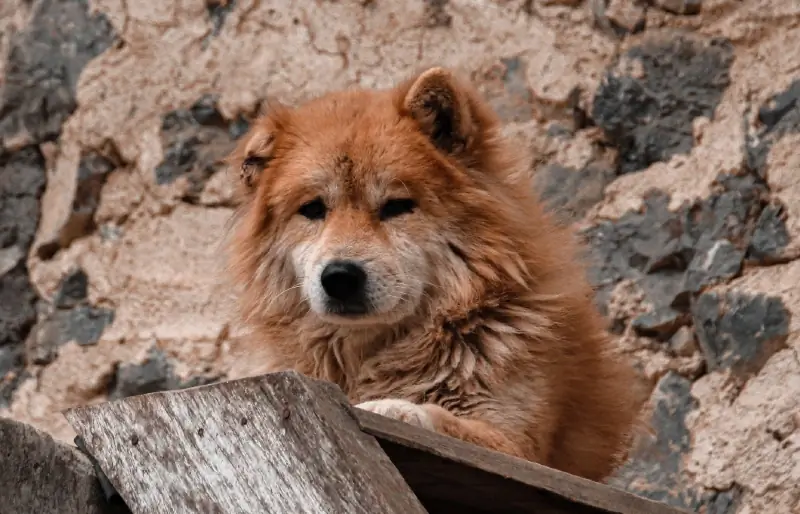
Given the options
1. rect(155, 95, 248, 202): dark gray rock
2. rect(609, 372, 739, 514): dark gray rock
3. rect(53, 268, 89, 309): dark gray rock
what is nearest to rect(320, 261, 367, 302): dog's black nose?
rect(609, 372, 739, 514): dark gray rock

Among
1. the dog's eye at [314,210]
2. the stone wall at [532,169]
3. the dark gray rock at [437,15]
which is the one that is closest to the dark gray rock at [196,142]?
the stone wall at [532,169]

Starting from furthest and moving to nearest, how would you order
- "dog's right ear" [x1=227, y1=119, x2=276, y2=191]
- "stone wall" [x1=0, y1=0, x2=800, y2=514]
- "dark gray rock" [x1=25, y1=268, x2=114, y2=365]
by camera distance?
"dark gray rock" [x1=25, y1=268, x2=114, y2=365] → "stone wall" [x1=0, y1=0, x2=800, y2=514] → "dog's right ear" [x1=227, y1=119, x2=276, y2=191]

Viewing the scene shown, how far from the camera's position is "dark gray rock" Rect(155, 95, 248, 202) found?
5.82 meters

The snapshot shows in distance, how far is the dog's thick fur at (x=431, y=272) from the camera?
3770 mm

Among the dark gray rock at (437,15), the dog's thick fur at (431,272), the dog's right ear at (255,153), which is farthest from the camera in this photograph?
the dark gray rock at (437,15)

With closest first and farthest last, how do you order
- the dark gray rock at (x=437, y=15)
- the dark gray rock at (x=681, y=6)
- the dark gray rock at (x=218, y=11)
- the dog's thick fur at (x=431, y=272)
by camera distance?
the dog's thick fur at (x=431, y=272) → the dark gray rock at (x=681, y=6) → the dark gray rock at (x=437, y=15) → the dark gray rock at (x=218, y=11)

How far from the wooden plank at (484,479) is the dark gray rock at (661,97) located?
243 cm

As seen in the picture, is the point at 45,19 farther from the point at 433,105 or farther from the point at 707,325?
the point at 707,325

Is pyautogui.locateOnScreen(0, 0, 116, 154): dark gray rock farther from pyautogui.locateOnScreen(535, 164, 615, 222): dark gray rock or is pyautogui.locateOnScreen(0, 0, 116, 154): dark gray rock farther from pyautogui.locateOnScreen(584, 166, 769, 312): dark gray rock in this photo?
pyautogui.locateOnScreen(584, 166, 769, 312): dark gray rock

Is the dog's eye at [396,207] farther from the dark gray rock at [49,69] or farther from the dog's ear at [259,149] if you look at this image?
the dark gray rock at [49,69]

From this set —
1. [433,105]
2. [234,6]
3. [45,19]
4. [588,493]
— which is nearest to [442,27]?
[234,6]

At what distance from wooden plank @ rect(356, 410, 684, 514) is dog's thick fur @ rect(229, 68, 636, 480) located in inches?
27.0

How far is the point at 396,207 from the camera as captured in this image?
13.0ft

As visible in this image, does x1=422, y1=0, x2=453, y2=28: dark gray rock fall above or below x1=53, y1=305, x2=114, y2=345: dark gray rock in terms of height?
above
